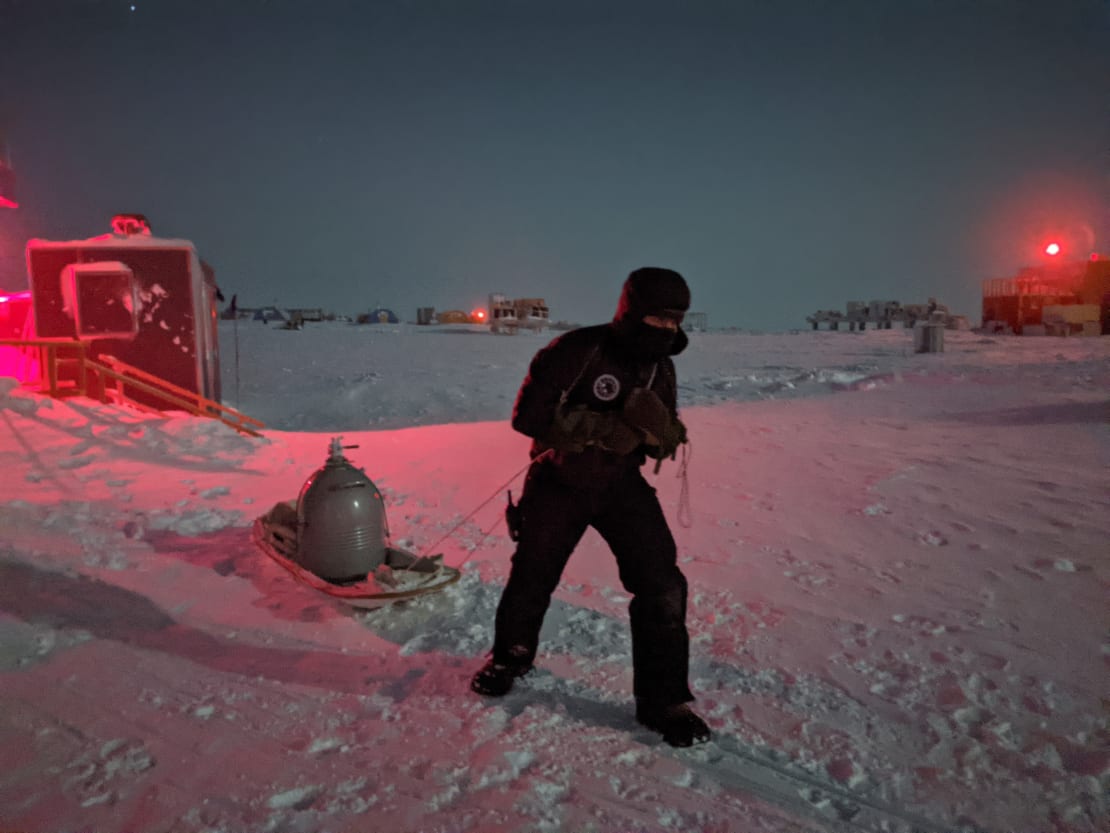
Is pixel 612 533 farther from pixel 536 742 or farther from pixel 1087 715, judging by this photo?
pixel 1087 715

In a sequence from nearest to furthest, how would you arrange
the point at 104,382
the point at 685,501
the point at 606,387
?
the point at 606,387 < the point at 685,501 < the point at 104,382

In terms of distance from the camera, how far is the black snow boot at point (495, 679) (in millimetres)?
3275

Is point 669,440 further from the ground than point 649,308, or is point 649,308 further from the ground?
point 649,308

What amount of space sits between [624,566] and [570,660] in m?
0.92

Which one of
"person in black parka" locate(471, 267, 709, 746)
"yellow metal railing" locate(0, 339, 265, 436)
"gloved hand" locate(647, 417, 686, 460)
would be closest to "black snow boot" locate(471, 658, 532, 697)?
"person in black parka" locate(471, 267, 709, 746)

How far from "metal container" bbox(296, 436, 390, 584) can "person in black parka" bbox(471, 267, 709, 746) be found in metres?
Answer: 1.63

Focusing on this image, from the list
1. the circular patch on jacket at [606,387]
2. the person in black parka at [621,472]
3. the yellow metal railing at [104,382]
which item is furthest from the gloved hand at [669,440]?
the yellow metal railing at [104,382]

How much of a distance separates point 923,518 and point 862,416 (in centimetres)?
608

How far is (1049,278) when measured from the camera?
131 ft

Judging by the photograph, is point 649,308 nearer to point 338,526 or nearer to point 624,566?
point 624,566

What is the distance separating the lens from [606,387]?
120 inches

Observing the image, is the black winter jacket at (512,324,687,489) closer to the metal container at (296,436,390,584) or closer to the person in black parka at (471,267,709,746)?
the person in black parka at (471,267,709,746)

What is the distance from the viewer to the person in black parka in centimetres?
296

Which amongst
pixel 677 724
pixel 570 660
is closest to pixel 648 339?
pixel 677 724
